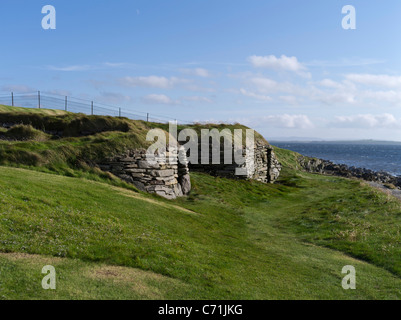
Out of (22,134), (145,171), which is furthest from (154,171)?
(22,134)

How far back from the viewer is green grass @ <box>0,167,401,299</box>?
9617 millimetres

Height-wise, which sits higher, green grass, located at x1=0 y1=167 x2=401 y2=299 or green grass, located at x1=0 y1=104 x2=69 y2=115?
green grass, located at x1=0 y1=104 x2=69 y2=115

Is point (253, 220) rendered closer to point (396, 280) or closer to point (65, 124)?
point (396, 280)

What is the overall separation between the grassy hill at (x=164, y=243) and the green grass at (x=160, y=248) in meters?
0.04

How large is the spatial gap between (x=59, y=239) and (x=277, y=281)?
7202 mm

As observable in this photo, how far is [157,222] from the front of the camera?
15805 mm

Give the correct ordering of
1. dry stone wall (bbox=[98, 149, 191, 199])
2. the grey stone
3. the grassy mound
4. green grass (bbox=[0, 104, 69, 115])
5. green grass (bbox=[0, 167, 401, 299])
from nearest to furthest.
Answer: green grass (bbox=[0, 167, 401, 299]), dry stone wall (bbox=[98, 149, 191, 199]), the grey stone, the grassy mound, green grass (bbox=[0, 104, 69, 115])

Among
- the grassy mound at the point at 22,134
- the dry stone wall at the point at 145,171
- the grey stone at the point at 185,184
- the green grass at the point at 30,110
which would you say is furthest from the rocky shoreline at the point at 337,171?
the grassy mound at the point at 22,134

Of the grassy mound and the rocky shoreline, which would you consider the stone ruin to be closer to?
the grassy mound

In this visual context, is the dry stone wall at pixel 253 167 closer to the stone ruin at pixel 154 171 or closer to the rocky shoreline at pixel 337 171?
the stone ruin at pixel 154 171

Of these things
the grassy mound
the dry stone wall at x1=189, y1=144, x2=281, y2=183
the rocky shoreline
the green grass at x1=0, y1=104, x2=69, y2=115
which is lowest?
the rocky shoreline

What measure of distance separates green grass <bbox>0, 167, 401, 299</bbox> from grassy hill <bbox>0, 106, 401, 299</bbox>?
4cm

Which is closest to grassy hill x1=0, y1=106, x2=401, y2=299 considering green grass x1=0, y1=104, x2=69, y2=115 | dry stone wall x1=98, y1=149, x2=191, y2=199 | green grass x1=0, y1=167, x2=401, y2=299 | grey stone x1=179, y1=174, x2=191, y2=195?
green grass x1=0, y1=167, x2=401, y2=299
